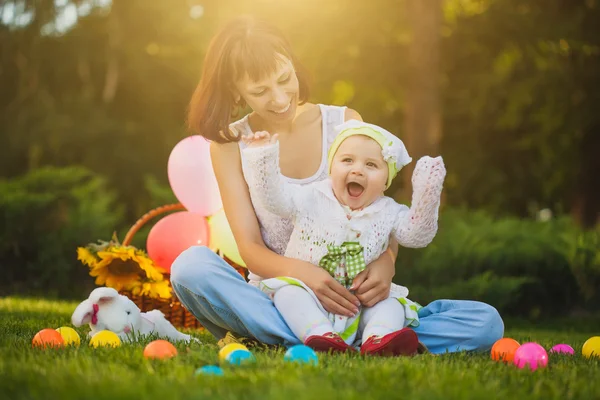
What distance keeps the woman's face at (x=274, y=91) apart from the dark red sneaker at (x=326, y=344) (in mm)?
1049

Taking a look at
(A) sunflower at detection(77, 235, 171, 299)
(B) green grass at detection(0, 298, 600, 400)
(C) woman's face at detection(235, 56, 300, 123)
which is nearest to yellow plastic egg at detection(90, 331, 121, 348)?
(B) green grass at detection(0, 298, 600, 400)

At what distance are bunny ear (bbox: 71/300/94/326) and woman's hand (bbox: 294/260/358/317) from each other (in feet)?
2.90

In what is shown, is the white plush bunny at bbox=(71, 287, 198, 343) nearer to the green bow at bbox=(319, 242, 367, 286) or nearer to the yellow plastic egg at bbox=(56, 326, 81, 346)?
the yellow plastic egg at bbox=(56, 326, 81, 346)

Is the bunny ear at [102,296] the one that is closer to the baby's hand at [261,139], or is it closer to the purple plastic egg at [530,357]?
the baby's hand at [261,139]

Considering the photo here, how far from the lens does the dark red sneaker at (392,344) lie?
A: 114 inches

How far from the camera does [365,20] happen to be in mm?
10102

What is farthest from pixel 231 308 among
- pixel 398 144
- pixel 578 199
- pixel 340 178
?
pixel 578 199

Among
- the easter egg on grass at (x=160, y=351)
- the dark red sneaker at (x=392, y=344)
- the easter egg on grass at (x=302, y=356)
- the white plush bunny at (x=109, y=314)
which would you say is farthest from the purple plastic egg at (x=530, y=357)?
the white plush bunny at (x=109, y=314)

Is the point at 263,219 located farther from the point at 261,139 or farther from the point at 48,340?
the point at 48,340

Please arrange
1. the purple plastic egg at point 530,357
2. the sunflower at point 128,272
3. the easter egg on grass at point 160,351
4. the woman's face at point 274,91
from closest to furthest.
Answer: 1. the easter egg on grass at point 160,351
2. the purple plastic egg at point 530,357
3. the woman's face at point 274,91
4. the sunflower at point 128,272

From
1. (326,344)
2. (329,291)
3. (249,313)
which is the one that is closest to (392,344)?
(326,344)

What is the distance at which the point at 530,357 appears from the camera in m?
2.84

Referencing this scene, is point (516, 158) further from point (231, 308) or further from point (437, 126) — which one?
point (231, 308)

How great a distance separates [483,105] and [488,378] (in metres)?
9.74
